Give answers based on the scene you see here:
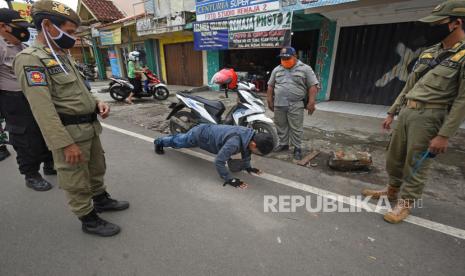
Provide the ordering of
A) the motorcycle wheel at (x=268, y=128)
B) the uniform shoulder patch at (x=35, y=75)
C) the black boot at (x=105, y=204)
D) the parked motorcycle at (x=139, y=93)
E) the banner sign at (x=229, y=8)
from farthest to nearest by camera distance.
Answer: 1. the parked motorcycle at (x=139, y=93)
2. the banner sign at (x=229, y=8)
3. the motorcycle wheel at (x=268, y=128)
4. the black boot at (x=105, y=204)
5. the uniform shoulder patch at (x=35, y=75)

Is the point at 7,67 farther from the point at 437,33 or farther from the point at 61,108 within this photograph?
the point at 437,33

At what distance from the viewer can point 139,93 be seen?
27.3ft

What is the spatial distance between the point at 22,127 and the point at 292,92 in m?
3.31

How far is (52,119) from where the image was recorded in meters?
1.69

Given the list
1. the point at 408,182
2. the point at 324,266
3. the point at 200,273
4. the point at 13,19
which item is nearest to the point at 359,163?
the point at 408,182

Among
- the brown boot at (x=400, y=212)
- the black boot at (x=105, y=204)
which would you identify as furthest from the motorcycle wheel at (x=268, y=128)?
the black boot at (x=105, y=204)

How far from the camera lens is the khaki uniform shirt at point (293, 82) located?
347cm

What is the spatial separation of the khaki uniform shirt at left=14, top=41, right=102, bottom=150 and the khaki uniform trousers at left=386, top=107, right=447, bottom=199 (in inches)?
109

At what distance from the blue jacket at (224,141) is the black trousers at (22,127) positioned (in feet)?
5.96

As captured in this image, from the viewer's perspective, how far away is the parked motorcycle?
26.2 feet

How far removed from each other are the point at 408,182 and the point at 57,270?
306 cm

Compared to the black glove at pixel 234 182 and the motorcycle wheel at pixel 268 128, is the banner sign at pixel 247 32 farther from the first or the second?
the black glove at pixel 234 182

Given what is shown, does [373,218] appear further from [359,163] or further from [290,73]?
[290,73]

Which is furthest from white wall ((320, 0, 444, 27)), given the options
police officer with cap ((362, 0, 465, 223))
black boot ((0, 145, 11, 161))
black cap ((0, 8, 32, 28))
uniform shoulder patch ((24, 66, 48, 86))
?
black boot ((0, 145, 11, 161))
